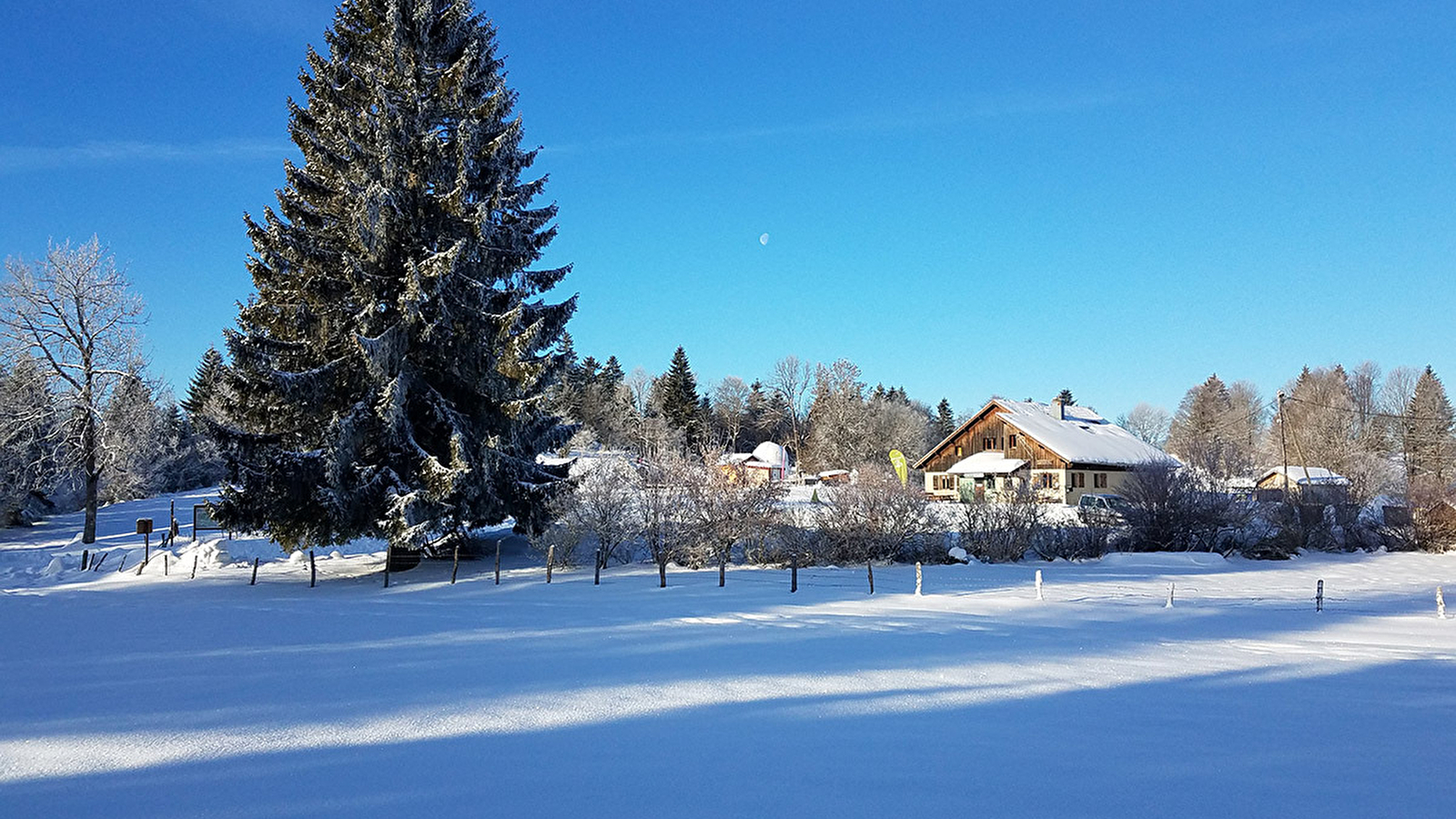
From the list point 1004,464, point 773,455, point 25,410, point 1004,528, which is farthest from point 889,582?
point 773,455

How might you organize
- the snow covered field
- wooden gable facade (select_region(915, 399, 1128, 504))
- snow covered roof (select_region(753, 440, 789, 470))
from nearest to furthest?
the snow covered field
wooden gable facade (select_region(915, 399, 1128, 504))
snow covered roof (select_region(753, 440, 789, 470))

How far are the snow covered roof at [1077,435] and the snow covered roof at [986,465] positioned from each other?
2.30 meters

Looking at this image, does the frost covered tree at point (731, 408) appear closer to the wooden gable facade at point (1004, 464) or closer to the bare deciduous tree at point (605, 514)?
the wooden gable facade at point (1004, 464)

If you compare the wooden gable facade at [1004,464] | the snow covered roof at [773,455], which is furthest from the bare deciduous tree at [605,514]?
the snow covered roof at [773,455]

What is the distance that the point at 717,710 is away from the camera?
8648mm

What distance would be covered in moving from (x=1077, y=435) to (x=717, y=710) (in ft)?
178

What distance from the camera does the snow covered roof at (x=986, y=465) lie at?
52094 millimetres

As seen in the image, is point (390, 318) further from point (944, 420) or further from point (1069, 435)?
point (944, 420)

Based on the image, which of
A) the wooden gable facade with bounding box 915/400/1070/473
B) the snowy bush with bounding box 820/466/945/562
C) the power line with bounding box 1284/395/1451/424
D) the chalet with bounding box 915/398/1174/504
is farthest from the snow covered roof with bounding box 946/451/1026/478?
the power line with bounding box 1284/395/1451/424

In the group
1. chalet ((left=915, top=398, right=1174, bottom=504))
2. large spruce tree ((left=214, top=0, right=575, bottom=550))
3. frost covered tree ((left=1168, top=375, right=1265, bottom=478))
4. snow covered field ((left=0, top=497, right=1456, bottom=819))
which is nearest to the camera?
snow covered field ((left=0, top=497, right=1456, bottom=819))

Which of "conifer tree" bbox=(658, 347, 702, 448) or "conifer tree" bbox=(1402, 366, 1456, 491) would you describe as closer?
"conifer tree" bbox=(1402, 366, 1456, 491)

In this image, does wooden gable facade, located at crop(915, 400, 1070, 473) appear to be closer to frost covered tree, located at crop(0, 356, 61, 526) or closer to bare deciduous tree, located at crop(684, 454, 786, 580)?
bare deciduous tree, located at crop(684, 454, 786, 580)

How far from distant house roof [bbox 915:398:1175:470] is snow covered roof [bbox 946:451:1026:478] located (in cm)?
216

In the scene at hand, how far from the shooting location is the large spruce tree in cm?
2122
